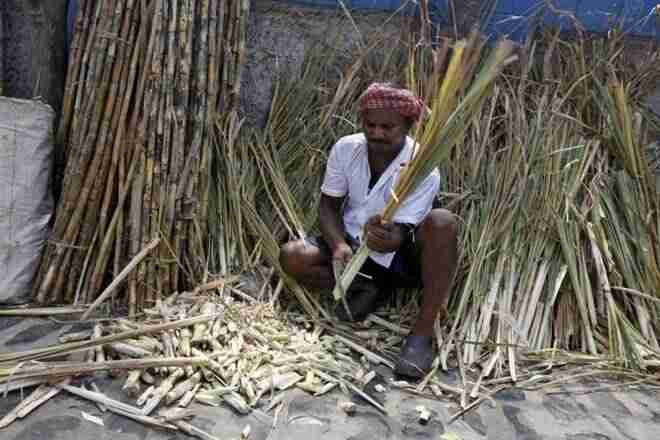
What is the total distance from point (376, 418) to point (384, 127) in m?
0.95

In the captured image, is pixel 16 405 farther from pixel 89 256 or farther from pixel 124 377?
pixel 89 256

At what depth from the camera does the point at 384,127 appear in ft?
6.63

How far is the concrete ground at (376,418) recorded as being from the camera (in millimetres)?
1616

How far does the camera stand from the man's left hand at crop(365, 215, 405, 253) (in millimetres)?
1919

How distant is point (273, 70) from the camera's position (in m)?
2.90

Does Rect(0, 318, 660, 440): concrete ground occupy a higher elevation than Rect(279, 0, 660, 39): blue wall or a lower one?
lower

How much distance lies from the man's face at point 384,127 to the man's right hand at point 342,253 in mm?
392

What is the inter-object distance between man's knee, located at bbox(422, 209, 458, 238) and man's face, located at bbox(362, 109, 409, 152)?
0.29m

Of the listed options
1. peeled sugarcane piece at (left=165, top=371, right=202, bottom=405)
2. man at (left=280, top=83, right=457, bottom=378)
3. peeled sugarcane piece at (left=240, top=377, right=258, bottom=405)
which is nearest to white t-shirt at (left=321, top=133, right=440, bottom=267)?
man at (left=280, top=83, right=457, bottom=378)

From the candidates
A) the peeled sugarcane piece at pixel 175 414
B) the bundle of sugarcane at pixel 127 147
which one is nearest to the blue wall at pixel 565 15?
the bundle of sugarcane at pixel 127 147

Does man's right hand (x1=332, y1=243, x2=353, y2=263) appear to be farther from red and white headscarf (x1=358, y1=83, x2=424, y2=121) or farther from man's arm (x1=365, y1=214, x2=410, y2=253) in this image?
red and white headscarf (x1=358, y1=83, x2=424, y2=121)

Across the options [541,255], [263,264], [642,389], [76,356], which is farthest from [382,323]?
[76,356]

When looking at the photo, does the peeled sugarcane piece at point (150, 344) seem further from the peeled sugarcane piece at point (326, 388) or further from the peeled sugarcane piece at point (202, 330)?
the peeled sugarcane piece at point (326, 388)

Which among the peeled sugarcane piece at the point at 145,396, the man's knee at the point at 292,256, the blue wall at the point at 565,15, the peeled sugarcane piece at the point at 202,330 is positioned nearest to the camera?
the peeled sugarcane piece at the point at 145,396
